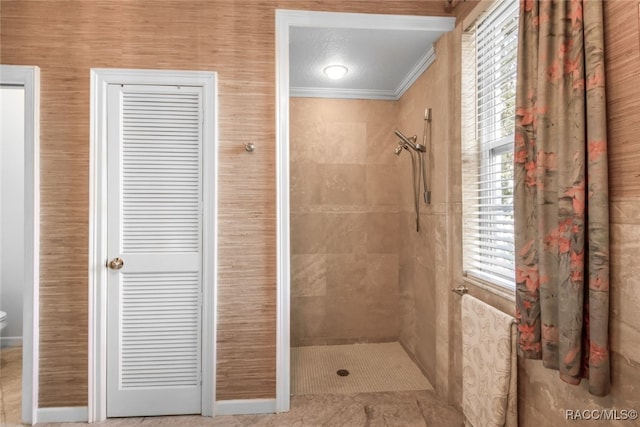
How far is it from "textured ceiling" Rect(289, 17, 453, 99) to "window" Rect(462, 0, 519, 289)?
37 centimetres

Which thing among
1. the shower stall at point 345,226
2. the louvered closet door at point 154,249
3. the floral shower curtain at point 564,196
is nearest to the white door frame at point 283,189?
the louvered closet door at point 154,249

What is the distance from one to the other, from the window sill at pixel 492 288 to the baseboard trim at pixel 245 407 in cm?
134

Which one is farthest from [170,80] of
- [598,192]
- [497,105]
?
[598,192]

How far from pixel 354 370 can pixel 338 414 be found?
56 centimetres

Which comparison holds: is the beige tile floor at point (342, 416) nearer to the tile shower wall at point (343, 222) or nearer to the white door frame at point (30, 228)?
the white door frame at point (30, 228)

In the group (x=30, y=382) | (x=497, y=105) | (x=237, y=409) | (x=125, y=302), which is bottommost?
(x=237, y=409)

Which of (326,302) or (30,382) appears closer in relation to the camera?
(30,382)

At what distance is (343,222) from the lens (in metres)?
2.86

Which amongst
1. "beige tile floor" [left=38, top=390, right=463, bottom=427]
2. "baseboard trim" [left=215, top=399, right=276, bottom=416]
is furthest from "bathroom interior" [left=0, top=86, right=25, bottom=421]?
"baseboard trim" [left=215, top=399, right=276, bottom=416]

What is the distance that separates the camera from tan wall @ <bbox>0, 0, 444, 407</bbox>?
179 centimetres

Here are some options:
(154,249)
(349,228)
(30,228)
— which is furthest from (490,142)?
(30,228)

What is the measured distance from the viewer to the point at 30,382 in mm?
1771

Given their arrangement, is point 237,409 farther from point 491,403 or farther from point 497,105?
point 497,105

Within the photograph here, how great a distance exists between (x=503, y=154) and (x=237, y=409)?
2.05 m
